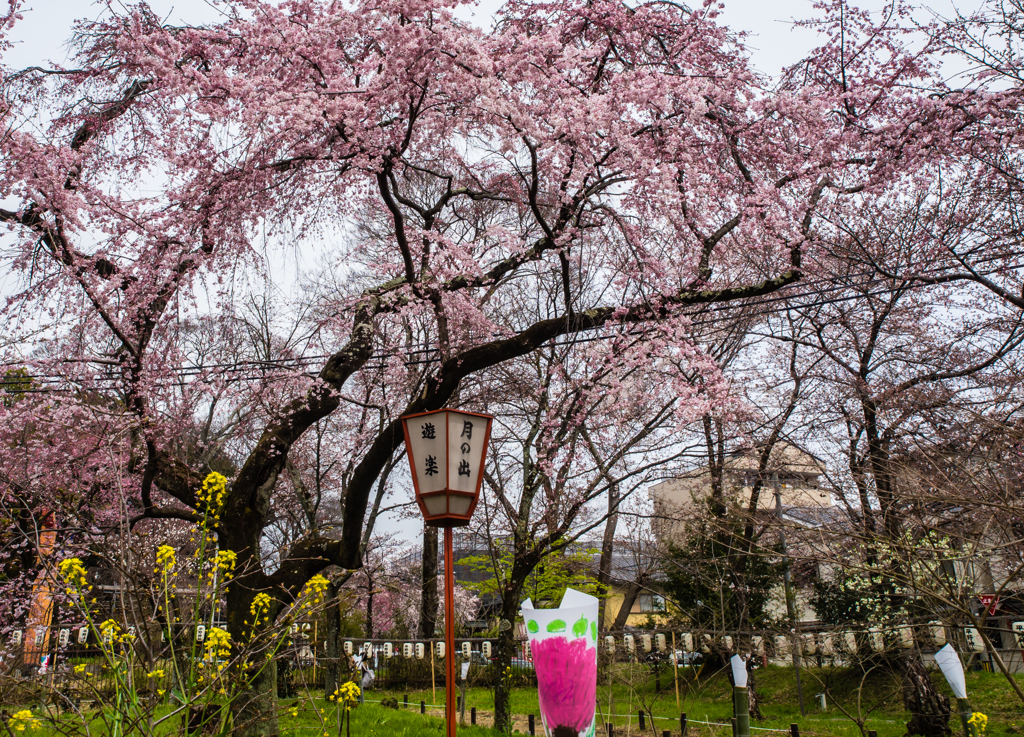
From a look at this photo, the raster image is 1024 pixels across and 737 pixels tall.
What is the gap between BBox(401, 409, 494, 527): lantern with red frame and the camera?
14.7 ft

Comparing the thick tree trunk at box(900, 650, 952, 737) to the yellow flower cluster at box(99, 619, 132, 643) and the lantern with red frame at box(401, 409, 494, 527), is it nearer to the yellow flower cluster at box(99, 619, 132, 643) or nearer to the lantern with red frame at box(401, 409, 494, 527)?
the lantern with red frame at box(401, 409, 494, 527)

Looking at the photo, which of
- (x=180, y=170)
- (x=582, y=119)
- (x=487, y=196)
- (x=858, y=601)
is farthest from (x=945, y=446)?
(x=858, y=601)

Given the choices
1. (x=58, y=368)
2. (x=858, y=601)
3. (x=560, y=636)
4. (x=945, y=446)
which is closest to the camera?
(x=560, y=636)

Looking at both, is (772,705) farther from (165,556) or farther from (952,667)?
(165,556)

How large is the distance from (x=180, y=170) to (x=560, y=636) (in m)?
6.80

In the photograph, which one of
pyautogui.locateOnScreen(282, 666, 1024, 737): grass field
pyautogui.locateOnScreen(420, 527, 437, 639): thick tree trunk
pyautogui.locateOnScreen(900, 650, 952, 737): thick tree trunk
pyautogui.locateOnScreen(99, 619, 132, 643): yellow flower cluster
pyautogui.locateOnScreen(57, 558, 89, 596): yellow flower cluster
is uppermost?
pyautogui.locateOnScreen(57, 558, 89, 596): yellow flower cluster

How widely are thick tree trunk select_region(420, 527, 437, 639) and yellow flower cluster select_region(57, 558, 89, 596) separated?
14.4 m

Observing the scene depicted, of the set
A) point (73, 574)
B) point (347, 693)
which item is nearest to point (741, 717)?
point (347, 693)

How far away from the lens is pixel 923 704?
10016mm

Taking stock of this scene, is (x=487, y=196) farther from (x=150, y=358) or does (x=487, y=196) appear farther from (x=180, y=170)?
(x=150, y=358)

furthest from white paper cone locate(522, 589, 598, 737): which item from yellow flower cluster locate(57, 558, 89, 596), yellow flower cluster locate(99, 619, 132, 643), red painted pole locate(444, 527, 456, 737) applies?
yellow flower cluster locate(57, 558, 89, 596)

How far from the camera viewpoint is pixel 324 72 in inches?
282

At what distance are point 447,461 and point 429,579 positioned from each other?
1406 cm

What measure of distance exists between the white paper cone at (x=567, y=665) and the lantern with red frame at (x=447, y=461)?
5.44 ft
